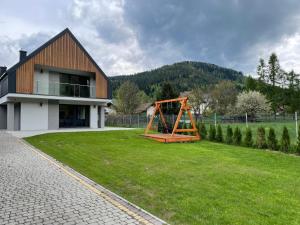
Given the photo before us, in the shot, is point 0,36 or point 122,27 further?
point 0,36

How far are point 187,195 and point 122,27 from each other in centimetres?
1717

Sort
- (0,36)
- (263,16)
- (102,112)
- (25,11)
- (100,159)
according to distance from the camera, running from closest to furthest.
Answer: (100,159)
(263,16)
(25,11)
(0,36)
(102,112)

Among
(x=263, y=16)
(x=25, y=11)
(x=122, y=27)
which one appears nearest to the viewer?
(x=263, y=16)

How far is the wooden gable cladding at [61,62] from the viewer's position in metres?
20.1

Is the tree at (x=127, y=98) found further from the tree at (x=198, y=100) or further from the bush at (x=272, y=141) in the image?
the bush at (x=272, y=141)

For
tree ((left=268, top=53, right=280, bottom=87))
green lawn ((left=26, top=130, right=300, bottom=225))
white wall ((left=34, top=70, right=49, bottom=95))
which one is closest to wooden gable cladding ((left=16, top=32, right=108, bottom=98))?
white wall ((left=34, top=70, right=49, bottom=95))

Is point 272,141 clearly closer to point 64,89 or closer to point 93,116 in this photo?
point 93,116

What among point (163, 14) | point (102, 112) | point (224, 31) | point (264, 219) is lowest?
point (264, 219)

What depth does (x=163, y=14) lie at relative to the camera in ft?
57.9

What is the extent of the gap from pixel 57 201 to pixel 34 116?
1865 cm

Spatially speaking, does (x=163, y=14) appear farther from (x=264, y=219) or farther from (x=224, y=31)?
(x=264, y=219)

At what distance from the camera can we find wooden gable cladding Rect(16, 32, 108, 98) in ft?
66.0

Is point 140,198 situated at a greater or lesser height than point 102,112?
lesser

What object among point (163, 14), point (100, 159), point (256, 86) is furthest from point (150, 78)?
point (100, 159)
